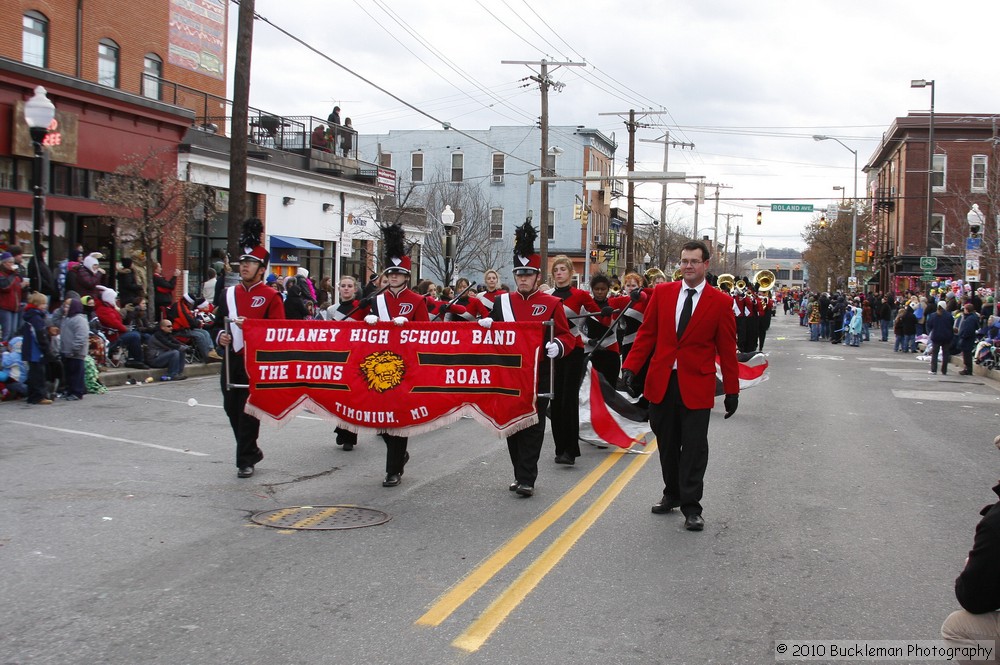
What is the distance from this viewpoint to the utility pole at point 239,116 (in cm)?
1817

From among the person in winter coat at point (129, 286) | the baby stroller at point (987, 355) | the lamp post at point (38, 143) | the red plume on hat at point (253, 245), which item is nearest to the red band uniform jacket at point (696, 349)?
the red plume on hat at point (253, 245)

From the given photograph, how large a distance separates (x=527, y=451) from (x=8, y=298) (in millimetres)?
9735

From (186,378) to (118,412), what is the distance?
4.44 metres

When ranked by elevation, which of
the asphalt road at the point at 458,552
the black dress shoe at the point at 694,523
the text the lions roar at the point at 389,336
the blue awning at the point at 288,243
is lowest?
the asphalt road at the point at 458,552

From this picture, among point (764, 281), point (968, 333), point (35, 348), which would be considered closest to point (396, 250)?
point (35, 348)

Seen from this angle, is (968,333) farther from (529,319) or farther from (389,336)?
(389,336)

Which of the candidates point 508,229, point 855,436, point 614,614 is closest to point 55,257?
point 855,436

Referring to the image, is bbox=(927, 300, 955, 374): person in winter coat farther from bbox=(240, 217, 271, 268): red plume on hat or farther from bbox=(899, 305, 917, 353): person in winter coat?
bbox=(240, 217, 271, 268): red plume on hat

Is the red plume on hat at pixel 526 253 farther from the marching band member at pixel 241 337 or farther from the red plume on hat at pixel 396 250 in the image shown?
the marching band member at pixel 241 337

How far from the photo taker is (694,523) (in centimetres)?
710

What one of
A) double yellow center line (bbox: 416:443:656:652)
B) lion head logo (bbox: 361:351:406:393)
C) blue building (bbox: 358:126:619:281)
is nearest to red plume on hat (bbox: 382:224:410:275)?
lion head logo (bbox: 361:351:406:393)

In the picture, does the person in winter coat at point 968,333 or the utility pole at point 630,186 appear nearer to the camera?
the person in winter coat at point 968,333

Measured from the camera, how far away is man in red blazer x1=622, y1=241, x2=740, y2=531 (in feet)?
23.7

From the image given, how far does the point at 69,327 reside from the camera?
1338 centimetres
